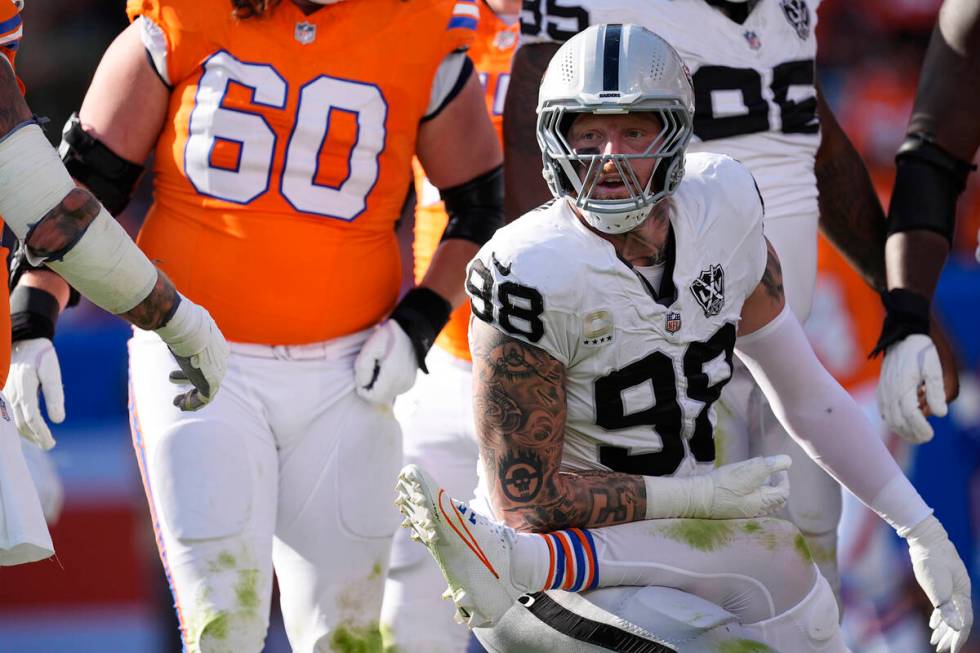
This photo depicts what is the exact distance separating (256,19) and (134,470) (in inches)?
73.7

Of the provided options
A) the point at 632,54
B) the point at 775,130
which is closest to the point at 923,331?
the point at 775,130

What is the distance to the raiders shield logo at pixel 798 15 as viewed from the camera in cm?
395

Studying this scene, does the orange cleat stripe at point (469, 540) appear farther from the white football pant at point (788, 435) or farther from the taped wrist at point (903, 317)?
the taped wrist at point (903, 317)

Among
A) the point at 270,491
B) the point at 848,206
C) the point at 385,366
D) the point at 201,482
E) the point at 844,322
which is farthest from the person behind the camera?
the point at 844,322

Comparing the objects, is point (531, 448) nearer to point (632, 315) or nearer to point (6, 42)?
point (632, 315)

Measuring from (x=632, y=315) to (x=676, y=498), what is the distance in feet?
1.11

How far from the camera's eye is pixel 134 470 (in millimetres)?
5109

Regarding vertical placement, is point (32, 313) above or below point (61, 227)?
below

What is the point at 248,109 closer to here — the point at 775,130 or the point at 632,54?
the point at 632,54

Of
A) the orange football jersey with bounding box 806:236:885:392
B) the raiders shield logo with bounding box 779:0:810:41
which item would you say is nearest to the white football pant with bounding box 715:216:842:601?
the raiders shield logo with bounding box 779:0:810:41

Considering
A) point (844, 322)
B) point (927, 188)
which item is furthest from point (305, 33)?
point (844, 322)

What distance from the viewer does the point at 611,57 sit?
3.10 meters

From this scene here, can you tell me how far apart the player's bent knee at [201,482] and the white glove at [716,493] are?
0.95m

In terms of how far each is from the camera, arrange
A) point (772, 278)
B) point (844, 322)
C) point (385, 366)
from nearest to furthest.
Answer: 1. point (772, 278)
2. point (385, 366)
3. point (844, 322)
